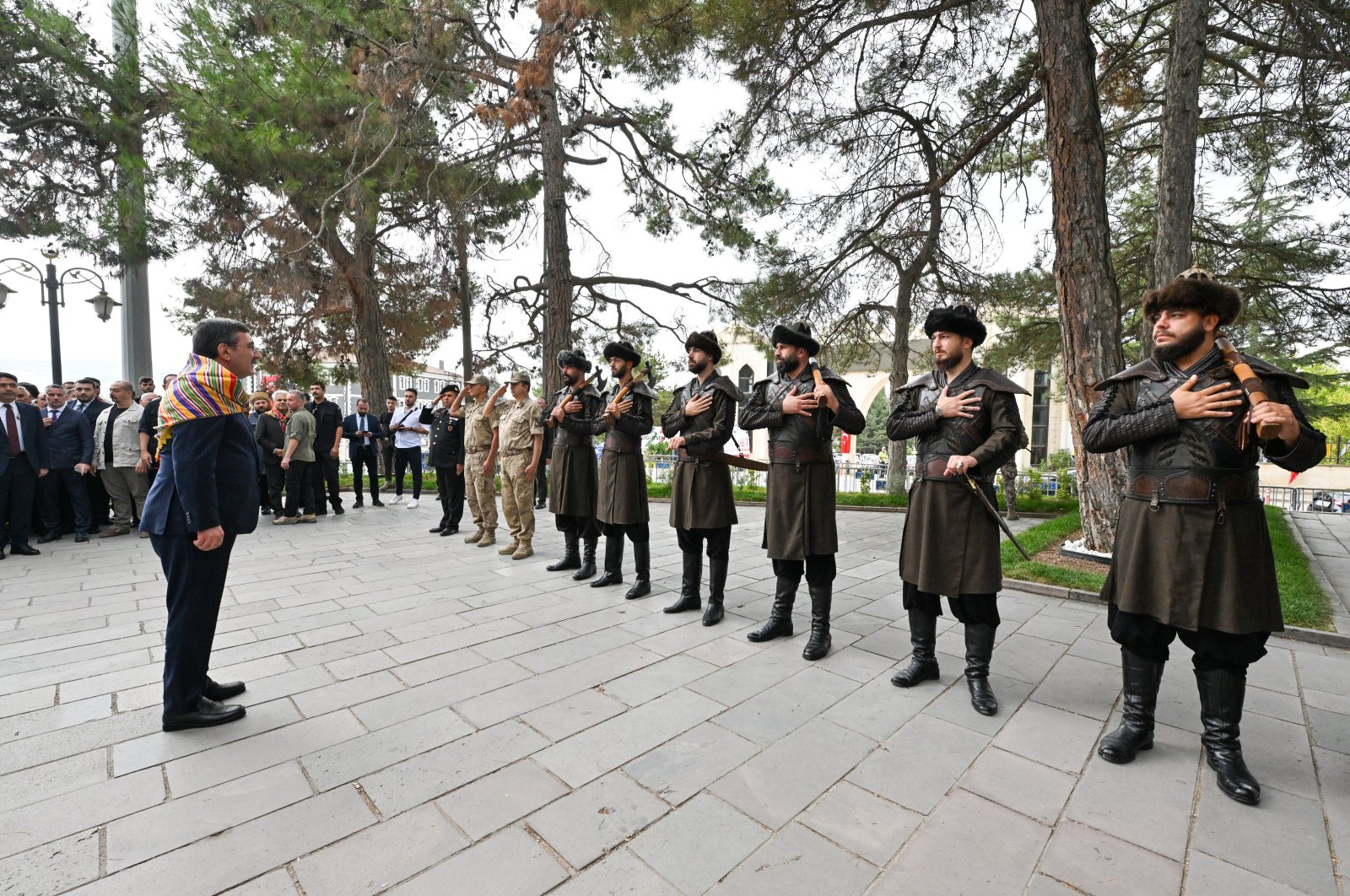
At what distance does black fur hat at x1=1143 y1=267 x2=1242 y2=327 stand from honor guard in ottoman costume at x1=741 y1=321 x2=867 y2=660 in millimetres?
1602

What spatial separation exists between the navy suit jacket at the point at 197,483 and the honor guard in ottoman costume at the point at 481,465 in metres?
4.13

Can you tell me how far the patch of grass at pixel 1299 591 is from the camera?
4.30 meters

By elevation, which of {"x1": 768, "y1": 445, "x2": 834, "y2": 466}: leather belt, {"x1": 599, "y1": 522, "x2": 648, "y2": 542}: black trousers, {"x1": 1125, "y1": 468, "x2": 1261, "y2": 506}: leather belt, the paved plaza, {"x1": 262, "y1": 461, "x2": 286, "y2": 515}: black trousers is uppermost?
{"x1": 768, "y1": 445, "x2": 834, "y2": 466}: leather belt

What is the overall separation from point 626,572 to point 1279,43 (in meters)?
9.63

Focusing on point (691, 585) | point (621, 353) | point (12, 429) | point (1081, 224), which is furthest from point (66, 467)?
point (1081, 224)

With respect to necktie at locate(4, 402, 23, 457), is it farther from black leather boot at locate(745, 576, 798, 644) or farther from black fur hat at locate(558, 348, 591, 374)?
black leather boot at locate(745, 576, 798, 644)

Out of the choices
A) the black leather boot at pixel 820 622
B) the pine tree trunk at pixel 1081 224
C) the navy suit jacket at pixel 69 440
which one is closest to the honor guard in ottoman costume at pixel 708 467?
the black leather boot at pixel 820 622

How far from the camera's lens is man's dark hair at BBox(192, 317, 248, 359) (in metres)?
2.86

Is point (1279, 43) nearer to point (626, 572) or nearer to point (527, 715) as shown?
point (626, 572)

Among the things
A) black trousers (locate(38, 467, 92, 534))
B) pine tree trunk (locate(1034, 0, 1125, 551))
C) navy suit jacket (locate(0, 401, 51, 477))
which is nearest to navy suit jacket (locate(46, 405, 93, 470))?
black trousers (locate(38, 467, 92, 534))

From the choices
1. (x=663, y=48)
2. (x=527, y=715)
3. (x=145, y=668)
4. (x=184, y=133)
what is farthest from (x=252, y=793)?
(x=184, y=133)

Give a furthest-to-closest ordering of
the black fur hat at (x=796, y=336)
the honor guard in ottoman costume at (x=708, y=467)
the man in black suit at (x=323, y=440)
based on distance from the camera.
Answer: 1. the man in black suit at (x=323, y=440)
2. the honor guard in ottoman costume at (x=708, y=467)
3. the black fur hat at (x=796, y=336)

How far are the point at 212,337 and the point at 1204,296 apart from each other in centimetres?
425

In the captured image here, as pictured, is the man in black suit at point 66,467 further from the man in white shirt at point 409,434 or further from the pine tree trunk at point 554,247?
the pine tree trunk at point 554,247
